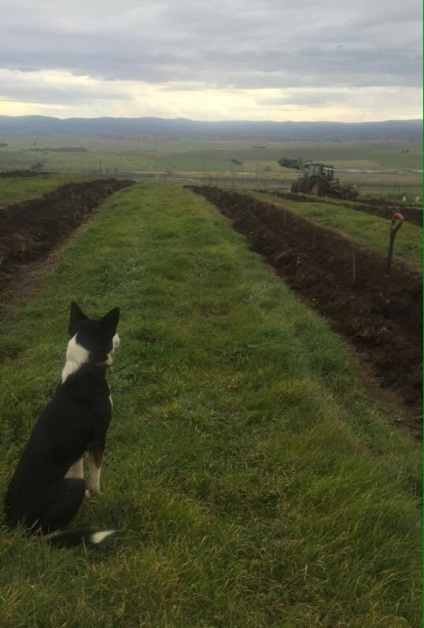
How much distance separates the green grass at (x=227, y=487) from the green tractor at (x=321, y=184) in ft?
104

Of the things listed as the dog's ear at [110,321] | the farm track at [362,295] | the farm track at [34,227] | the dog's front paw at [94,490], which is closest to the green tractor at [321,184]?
the farm track at [34,227]

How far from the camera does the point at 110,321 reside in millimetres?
3965

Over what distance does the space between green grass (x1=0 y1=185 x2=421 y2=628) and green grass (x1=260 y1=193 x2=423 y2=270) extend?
6.45 meters

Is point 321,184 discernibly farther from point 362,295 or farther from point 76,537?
point 76,537

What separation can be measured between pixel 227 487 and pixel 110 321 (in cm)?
157

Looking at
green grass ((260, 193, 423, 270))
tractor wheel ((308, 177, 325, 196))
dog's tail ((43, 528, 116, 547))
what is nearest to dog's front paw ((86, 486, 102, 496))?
dog's tail ((43, 528, 116, 547))

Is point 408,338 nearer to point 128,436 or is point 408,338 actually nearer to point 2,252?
point 128,436

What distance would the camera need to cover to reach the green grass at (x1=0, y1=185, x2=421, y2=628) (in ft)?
9.91

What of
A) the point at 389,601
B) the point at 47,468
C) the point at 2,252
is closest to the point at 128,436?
the point at 47,468

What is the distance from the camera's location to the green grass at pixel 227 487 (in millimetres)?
3020

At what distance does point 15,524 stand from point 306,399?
322 cm

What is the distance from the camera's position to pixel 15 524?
11.0 ft

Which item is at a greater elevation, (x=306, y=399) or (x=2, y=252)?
(x=2, y=252)

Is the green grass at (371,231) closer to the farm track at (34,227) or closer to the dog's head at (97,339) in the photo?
the farm track at (34,227)
